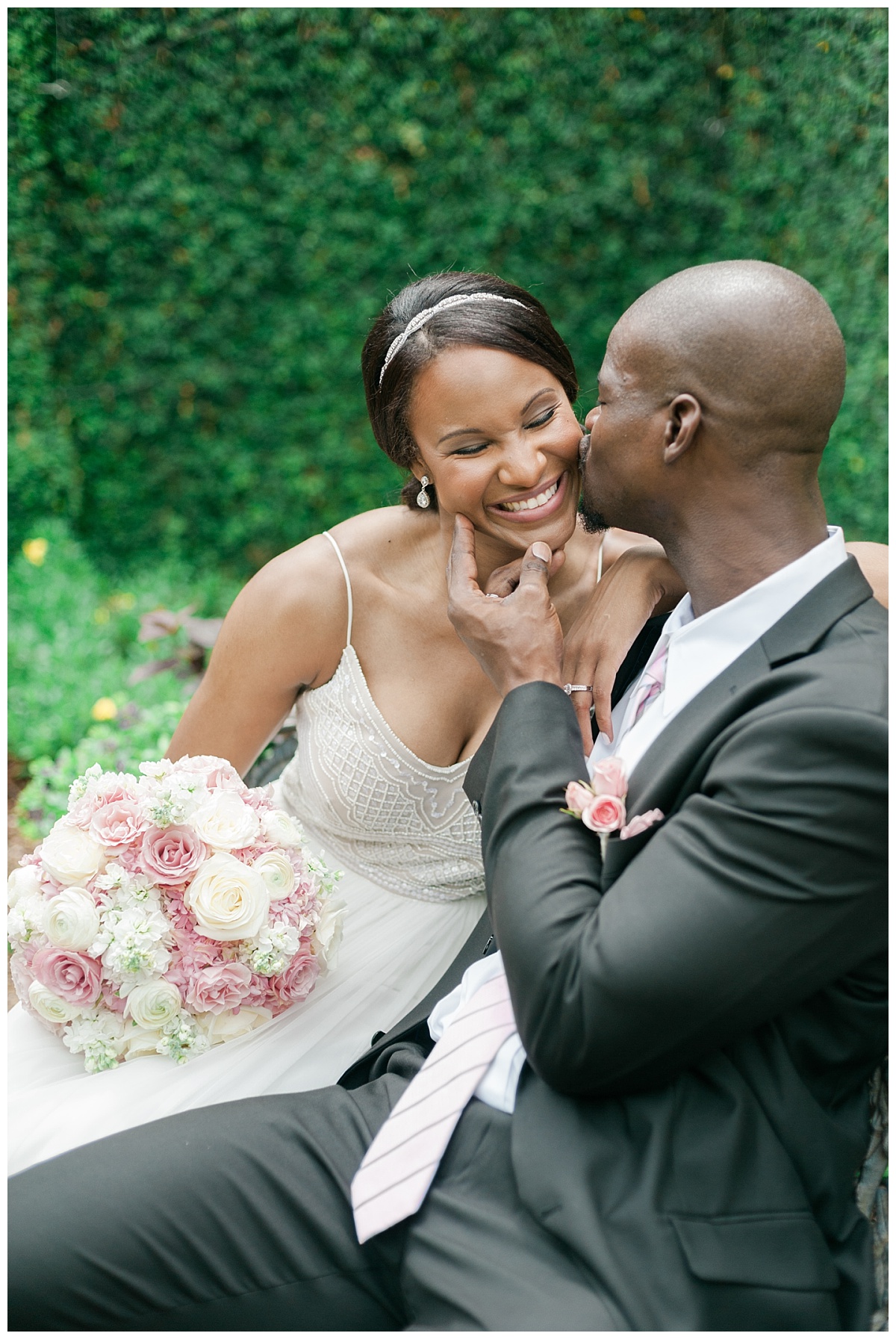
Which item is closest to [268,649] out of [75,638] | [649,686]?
[649,686]

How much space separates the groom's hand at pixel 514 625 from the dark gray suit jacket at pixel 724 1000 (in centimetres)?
33

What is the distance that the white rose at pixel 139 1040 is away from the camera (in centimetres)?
242

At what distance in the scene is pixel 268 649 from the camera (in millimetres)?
3068

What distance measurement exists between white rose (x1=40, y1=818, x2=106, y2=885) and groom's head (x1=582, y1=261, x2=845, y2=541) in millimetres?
1392

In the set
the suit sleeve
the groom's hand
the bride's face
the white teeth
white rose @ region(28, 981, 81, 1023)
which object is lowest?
white rose @ region(28, 981, 81, 1023)

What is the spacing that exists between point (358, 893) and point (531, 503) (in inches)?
49.3

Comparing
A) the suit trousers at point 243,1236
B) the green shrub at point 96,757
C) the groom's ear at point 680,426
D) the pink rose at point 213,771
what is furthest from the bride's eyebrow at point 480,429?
the green shrub at point 96,757

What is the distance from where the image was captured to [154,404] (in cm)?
720

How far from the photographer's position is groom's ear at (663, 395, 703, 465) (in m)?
2.02

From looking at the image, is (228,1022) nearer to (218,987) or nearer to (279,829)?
(218,987)

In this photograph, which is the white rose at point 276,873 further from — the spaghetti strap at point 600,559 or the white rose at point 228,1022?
the spaghetti strap at point 600,559

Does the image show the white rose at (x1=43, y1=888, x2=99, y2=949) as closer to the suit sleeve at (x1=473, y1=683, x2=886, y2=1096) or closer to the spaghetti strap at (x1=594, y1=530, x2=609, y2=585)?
the suit sleeve at (x1=473, y1=683, x2=886, y2=1096)

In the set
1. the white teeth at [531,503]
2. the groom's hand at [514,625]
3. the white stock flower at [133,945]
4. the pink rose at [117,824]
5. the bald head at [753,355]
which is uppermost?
the bald head at [753,355]

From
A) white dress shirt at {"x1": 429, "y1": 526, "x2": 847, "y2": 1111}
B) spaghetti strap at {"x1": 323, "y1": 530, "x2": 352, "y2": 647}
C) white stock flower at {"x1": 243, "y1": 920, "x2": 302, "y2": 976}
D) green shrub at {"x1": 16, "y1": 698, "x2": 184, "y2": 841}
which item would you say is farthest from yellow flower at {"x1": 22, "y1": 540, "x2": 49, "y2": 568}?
white dress shirt at {"x1": 429, "y1": 526, "x2": 847, "y2": 1111}
